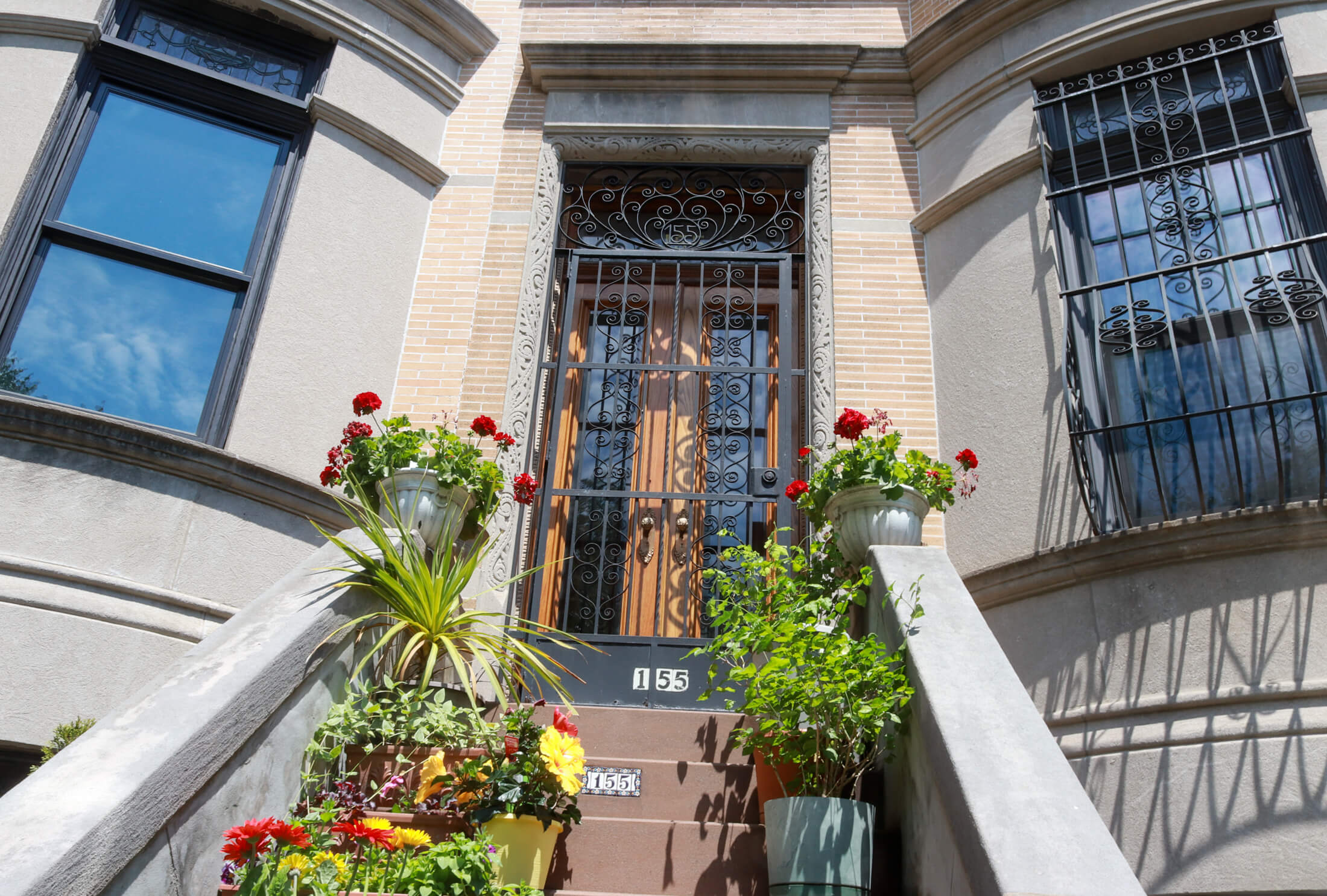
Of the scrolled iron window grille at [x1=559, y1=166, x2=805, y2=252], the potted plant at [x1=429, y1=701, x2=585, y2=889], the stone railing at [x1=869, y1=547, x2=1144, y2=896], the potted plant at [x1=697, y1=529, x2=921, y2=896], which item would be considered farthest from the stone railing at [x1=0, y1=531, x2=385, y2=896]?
the scrolled iron window grille at [x1=559, y1=166, x2=805, y2=252]

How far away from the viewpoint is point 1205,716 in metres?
4.42

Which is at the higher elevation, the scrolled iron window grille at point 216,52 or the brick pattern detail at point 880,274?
the scrolled iron window grille at point 216,52

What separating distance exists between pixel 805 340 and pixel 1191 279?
2.28 meters

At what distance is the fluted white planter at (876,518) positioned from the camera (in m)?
4.43

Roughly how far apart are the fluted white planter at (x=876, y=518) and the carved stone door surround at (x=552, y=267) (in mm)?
1618

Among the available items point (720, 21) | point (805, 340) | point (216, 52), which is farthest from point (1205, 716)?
point (216, 52)

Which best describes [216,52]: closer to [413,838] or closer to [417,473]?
[417,473]

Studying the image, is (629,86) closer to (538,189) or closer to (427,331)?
(538,189)

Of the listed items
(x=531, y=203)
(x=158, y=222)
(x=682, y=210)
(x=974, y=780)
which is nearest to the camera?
(x=974, y=780)

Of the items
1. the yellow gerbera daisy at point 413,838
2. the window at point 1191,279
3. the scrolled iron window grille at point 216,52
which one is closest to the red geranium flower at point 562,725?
the yellow gerbera daisy at point 413,838

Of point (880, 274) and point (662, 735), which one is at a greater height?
point (880, 274)

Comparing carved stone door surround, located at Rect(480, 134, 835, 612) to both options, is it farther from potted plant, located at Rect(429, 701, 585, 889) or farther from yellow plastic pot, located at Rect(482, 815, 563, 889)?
yellow plastic pot, located at Rect(482, 815, 563, 889)

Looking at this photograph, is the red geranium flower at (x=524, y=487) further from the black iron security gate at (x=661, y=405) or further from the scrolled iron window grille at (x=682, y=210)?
the scrolled iron window grille at (x=682, y=210)

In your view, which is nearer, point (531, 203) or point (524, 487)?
point (524, 487)
